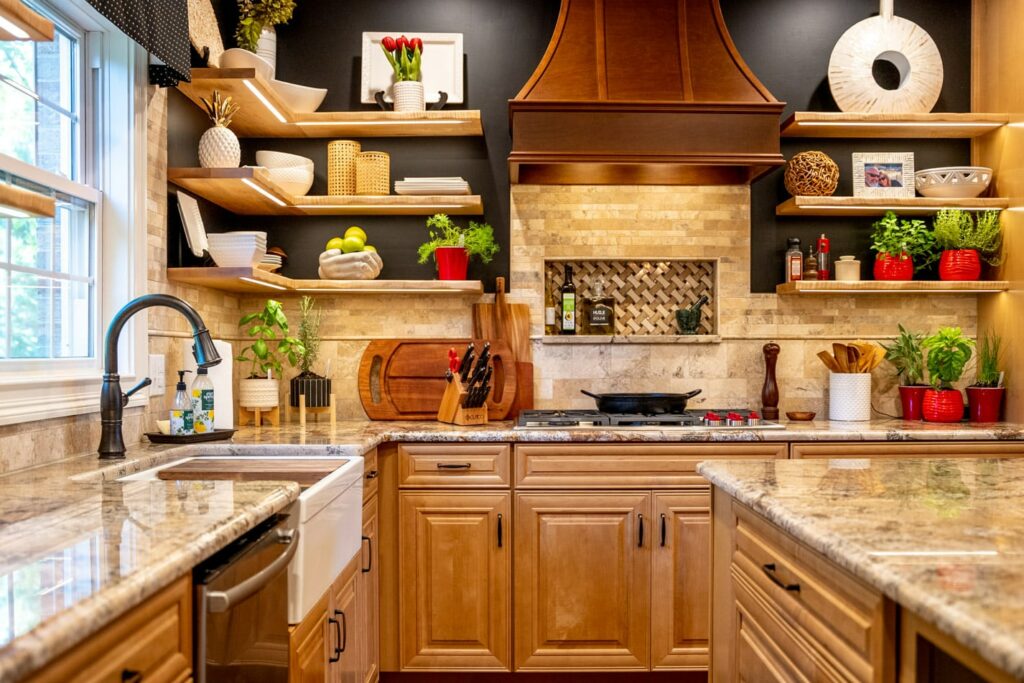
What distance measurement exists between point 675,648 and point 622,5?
2.51m

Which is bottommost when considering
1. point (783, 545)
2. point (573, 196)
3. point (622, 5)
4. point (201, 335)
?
point (783, 545)

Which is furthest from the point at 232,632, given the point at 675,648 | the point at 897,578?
the point at 675,648

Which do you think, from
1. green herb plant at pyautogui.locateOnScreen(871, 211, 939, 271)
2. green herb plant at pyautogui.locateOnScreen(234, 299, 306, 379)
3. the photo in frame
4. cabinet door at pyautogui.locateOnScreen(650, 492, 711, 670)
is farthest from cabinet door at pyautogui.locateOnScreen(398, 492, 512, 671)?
the photo in frame

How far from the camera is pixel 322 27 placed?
3578 millimetres

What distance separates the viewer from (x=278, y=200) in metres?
3.14

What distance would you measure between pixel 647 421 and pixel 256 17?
2330mm

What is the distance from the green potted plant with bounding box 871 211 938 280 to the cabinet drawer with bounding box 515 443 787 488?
1.17 metres

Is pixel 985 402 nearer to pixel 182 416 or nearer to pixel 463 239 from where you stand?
pixel 463 239

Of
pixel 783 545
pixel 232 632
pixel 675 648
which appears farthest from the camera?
pixel 675 648

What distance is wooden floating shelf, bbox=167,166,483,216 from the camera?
2.78 metres

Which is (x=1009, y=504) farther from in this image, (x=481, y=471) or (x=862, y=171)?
(x=862, y=171)

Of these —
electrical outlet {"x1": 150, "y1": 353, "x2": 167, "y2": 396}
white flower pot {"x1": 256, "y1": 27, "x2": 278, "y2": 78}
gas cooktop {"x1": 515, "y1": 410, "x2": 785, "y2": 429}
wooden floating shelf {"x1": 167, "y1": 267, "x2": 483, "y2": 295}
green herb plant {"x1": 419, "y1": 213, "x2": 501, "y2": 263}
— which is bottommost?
gas cooktop {"x1": 515, "y1": 410, "x2": 785, "y2": 429}

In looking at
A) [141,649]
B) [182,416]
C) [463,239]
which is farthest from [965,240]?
[141,649]

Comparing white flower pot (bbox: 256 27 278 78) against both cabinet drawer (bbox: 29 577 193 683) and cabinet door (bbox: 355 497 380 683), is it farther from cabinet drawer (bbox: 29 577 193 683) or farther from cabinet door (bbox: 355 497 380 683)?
cabinet drawer (bbox: 29 577 193 683)
